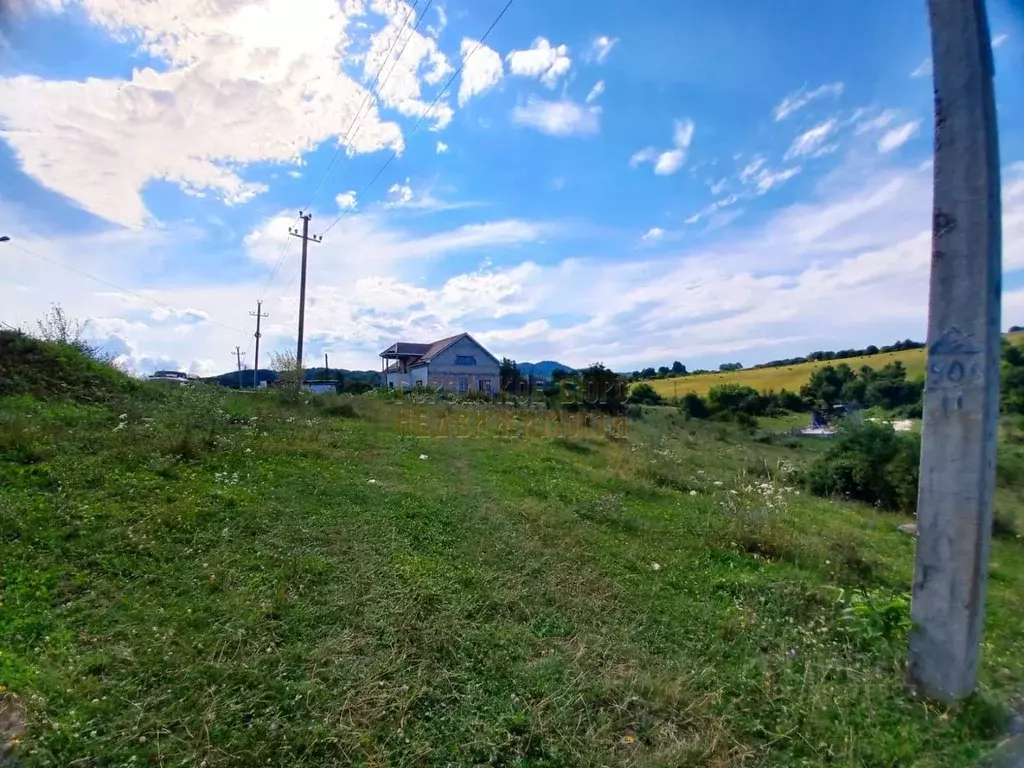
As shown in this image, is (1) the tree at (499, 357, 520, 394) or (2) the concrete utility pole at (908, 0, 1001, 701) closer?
(2) the concrete utility pole at (908, 0, 1001, 701)

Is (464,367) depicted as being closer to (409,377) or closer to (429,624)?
(409,377)

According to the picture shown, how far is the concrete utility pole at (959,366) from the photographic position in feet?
7.77

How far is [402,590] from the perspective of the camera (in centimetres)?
337

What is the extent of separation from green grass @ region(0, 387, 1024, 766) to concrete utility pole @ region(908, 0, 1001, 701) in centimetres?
35

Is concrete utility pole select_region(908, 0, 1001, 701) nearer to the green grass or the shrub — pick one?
the green grass

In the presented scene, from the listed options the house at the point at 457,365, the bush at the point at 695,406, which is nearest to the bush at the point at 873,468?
the bush at the point at 695,406

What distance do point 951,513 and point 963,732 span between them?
925 millimetres

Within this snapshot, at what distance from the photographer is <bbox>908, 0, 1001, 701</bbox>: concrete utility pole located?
2369 mm

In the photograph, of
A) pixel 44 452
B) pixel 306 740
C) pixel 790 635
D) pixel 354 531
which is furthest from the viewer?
pixel 44 452

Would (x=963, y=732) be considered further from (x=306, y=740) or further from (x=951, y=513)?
(x=306, y=740)

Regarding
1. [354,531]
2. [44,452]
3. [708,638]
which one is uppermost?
[44,452]

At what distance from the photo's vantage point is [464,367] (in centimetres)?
3153

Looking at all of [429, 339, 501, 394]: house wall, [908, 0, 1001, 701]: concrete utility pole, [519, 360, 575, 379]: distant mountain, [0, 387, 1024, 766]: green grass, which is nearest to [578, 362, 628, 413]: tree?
[519, 360, 575, 379]: distant mountain

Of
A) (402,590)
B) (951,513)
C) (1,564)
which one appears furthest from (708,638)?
(1,564)
